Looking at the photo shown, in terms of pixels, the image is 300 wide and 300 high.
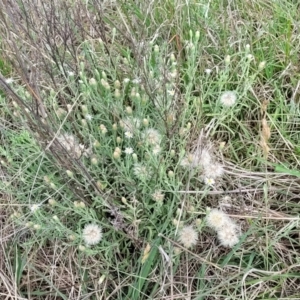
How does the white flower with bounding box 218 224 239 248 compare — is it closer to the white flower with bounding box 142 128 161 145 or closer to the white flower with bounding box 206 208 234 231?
the white flower with bounding box 206 208 234 231

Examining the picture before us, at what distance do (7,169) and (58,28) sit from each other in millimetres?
562

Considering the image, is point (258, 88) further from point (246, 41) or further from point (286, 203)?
point (286, 203)

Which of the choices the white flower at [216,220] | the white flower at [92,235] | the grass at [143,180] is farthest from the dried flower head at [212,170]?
the white flower at [92,235]

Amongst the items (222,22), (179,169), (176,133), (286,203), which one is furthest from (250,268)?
(222,22)

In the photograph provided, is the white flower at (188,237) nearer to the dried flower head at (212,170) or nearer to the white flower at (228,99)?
the dried flower head at (212,170)

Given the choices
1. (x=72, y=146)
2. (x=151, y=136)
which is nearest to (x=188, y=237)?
(x=151, y=136)

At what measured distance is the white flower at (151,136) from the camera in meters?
1.61

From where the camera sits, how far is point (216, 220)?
61.2 inches

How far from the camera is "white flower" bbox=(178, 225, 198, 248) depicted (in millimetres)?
1556

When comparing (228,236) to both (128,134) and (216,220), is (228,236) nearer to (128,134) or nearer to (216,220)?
(216,220)

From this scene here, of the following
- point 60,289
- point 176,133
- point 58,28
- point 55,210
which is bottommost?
point 60,289

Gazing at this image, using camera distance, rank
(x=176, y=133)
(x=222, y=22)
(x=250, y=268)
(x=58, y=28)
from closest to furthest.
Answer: (x=250, y=268)
(x=176, y=133)
(x=58, y=28)
(x=222, y=22)

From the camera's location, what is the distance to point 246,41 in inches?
80.4

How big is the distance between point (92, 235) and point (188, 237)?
0.95 feet
